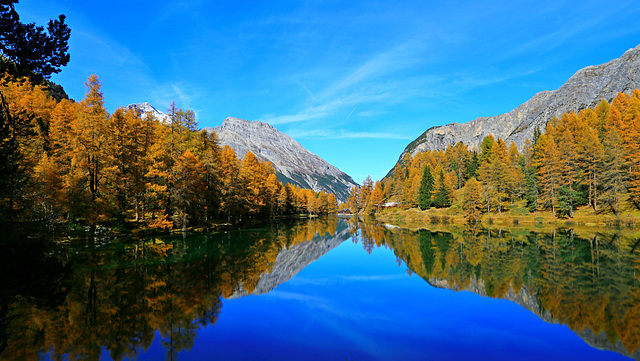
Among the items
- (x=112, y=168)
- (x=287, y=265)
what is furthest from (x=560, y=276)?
(x=112, y=168)

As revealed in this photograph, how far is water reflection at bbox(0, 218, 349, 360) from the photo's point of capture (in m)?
9.90

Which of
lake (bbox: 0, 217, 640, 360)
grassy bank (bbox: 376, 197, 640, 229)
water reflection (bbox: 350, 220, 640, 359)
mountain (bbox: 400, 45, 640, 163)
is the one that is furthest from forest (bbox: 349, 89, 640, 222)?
mountain (bbox: 400, 45, 640, 163)

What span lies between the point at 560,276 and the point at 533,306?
6.90 m

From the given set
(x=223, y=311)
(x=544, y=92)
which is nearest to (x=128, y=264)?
(x=223, y=311)

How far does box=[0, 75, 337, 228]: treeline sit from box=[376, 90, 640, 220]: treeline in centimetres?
5268

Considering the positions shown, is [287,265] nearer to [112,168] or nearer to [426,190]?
[112,168]

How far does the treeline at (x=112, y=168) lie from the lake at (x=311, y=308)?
9076mm

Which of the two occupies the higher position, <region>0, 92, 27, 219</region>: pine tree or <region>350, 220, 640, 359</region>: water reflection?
<region>0, 92, 27, 219</region>: pine tree

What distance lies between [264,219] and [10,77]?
6759cm

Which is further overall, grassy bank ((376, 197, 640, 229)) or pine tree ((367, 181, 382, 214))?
pine tree ((367, 181, 382, 214))

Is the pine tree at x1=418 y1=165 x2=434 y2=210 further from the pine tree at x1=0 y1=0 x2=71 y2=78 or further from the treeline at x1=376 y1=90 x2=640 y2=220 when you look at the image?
the pine tree at x1=0 y1=0 x2=71 y2=78

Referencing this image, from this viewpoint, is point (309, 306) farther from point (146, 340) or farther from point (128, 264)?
point (128, 264)

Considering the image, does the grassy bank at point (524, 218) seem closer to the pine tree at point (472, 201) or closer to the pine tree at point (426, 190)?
the pine tree at point (472, 201)

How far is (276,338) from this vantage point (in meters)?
11.2
